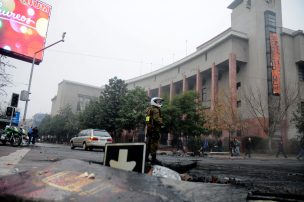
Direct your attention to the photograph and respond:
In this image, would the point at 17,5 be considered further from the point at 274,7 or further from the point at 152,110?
the point at 274,7

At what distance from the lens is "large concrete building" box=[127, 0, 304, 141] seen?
32.4 m

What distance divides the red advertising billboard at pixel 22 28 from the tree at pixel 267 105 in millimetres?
23383

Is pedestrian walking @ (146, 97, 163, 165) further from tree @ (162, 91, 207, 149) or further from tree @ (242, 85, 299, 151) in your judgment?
tree @ (242, 85, 299, 151)

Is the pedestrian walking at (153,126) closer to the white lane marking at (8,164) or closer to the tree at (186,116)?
the white lane marking at (8,164)

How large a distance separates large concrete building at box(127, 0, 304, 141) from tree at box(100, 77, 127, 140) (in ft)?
24.6

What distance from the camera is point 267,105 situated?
31984mm

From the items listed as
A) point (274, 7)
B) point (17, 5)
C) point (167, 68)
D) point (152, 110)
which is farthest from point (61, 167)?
point (167, 68)

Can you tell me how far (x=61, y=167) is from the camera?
95.2 inches

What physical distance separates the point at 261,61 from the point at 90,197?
3474cm

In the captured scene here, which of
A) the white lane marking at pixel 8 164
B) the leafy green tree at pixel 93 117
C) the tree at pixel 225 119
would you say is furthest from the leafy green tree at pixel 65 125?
the white lane marking at pixel 8 164

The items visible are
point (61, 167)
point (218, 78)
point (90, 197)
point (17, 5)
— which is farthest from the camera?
point (218, 78)

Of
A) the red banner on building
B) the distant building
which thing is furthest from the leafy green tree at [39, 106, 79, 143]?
the red banner on building

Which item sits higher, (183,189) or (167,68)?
(167,68)

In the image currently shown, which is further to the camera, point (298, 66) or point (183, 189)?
point (298, 66)
